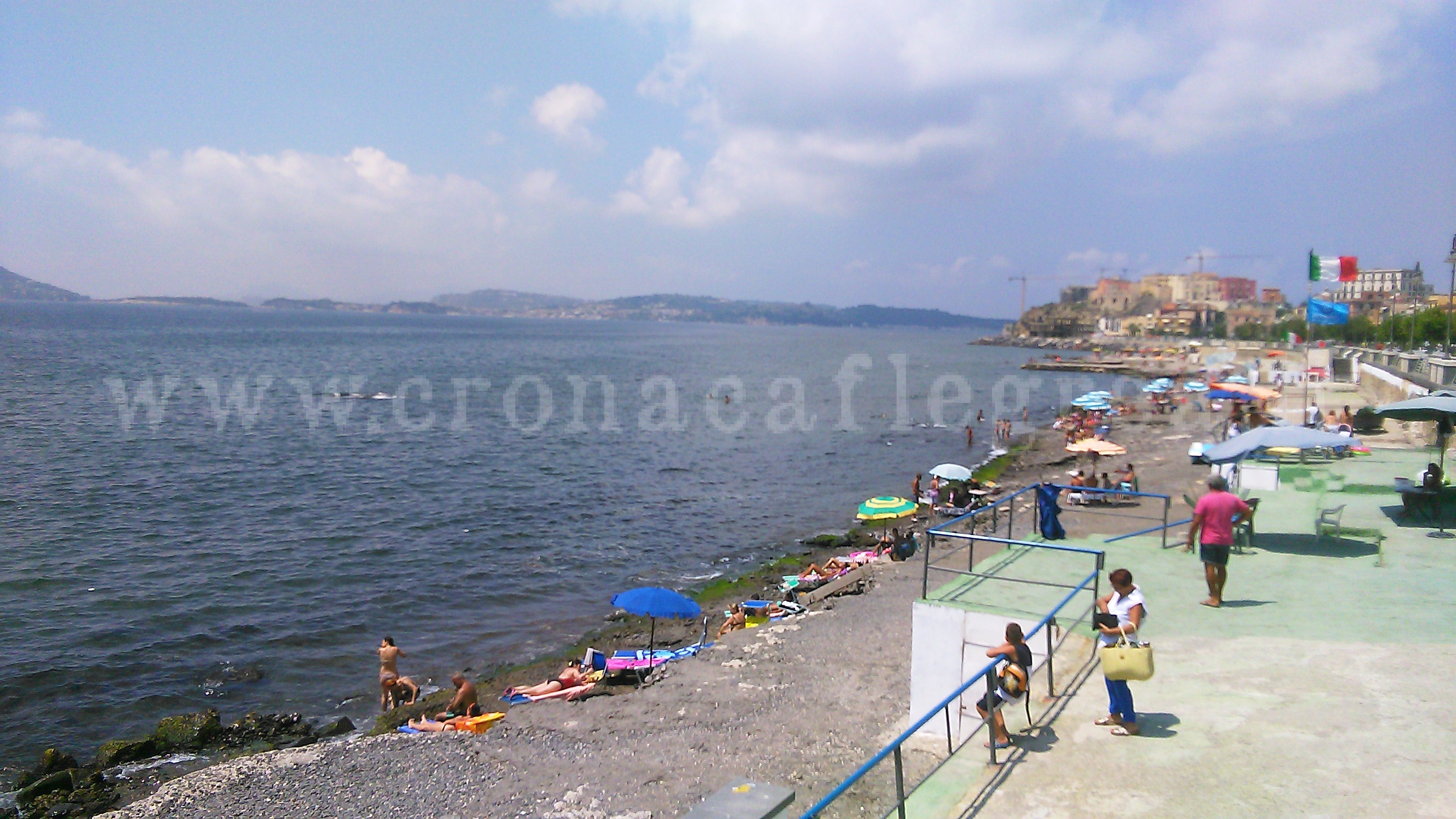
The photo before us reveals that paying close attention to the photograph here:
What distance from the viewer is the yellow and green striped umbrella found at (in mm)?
25094

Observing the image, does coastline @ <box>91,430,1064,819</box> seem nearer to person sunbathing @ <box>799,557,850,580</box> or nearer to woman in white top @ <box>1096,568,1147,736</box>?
woman in white top @ <box>1096,568,1147,736</box>

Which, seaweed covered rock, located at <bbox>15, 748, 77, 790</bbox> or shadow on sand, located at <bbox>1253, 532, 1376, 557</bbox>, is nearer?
shadow on sand, located at <bbox>1253, 532, 1376, 557</bbox>

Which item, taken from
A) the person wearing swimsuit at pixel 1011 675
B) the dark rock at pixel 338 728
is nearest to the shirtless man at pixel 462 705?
the dark rock at pixel 338 728

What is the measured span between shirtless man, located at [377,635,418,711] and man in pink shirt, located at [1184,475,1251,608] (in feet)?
Result: 41.8

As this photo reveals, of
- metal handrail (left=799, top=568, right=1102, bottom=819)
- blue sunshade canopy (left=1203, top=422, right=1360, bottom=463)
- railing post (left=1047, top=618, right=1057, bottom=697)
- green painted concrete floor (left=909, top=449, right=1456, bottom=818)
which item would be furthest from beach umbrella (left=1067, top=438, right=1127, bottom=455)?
railing post (left=1047, top=618, right=1057, bottom=697)

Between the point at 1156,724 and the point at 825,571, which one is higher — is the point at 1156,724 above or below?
above

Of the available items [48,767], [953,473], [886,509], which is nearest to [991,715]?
[48,767]

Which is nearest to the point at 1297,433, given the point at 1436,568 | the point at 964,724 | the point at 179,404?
the point at 1436,568

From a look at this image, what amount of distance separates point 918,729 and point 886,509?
18.4 metres

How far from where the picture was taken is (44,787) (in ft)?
38.1

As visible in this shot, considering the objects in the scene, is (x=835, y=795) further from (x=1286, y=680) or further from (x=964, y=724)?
(x=1286, y=680)

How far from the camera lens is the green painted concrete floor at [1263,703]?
5695 millimetres

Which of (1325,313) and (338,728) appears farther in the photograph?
(1325,313)

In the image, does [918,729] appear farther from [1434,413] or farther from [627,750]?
[1434,413]
